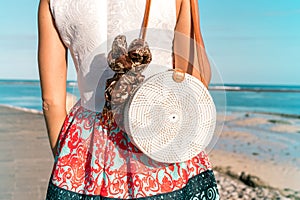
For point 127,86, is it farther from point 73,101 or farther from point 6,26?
point 6,26

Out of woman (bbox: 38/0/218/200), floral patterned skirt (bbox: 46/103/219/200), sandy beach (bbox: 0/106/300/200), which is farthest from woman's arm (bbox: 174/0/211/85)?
sandy beach (bbox: 0/106/300/200)

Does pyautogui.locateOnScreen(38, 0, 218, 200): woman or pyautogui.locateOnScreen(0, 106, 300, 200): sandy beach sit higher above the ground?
pyautogui.locateOnScreen(38, 0, 218, 200): woman

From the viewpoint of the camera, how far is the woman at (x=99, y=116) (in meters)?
1.04

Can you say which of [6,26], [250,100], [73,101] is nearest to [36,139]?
[73,101]

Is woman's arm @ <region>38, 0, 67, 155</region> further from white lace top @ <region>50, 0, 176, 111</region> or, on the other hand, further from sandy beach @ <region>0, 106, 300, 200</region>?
sandy beach @ <region>0, 106, 300, 200</region>

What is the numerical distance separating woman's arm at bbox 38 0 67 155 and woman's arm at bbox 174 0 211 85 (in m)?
0.25

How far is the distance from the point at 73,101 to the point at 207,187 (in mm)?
356

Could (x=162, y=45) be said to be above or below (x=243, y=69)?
above

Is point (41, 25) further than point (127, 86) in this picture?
Yes

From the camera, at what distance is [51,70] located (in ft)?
3.77

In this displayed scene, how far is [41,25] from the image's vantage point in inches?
44.4

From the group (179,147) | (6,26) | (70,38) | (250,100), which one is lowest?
(6,26)

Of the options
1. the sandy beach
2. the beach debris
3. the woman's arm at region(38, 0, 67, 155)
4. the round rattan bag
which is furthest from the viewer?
the beach debris

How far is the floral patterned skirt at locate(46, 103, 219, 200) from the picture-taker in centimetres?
103
